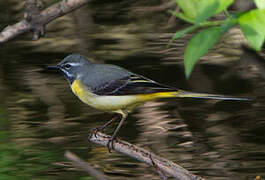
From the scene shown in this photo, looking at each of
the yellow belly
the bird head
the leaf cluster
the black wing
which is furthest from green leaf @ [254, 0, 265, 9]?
the bird head

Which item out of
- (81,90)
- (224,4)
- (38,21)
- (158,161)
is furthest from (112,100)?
(224,4)

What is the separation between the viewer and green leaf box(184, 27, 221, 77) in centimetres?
211

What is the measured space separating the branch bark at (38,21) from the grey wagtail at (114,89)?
761mm

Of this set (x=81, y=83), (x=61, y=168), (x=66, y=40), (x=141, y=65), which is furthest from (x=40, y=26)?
(x=66, y=40)

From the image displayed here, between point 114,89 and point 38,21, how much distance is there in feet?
3.45

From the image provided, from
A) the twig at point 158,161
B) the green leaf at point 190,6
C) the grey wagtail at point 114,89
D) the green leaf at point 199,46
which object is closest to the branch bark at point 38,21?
the grey wagtail at point 114,89

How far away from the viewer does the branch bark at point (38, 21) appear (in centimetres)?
484

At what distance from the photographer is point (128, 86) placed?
18.2 ft

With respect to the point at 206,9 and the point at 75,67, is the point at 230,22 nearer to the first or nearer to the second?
the point at 206,9

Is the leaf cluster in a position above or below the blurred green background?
above

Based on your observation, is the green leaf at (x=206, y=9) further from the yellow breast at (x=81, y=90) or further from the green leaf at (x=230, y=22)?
the yellow breast at (x=81, y=90)

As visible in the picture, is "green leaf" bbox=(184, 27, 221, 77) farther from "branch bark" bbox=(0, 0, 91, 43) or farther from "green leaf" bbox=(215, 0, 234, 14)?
"branch bark" bbox=(0, 0, 91, 43)

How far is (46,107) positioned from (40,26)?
101 inches

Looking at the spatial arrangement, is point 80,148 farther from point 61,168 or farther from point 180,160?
point 180,160
